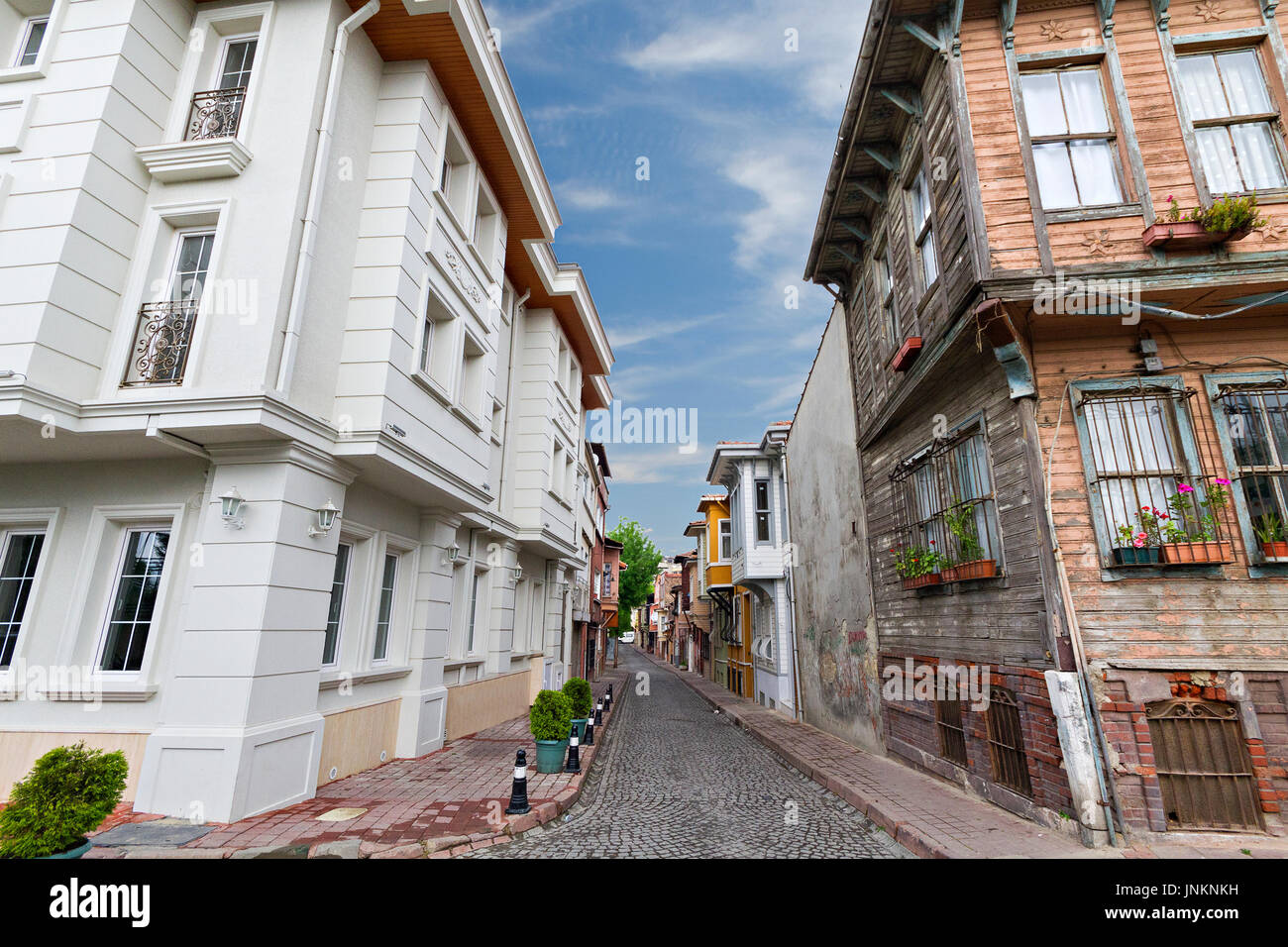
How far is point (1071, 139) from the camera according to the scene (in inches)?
271

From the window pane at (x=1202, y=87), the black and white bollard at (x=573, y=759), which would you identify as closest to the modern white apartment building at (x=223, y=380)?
the black and white bollard at (x=573, y=759)

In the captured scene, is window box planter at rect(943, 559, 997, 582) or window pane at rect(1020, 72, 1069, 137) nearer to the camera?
window box planter at rect(943, 559, 997, 582)

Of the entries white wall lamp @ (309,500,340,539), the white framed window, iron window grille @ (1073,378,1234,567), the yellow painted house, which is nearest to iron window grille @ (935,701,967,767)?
iron window grille @ (1073,378,1234,567)

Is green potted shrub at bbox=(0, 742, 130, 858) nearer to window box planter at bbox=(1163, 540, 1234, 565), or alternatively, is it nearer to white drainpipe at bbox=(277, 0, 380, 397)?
white drainpipe at bbox=(277, 0, 380, 397)

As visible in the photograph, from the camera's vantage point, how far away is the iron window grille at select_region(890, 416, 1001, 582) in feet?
23.1

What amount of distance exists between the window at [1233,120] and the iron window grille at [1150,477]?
8.31 feet

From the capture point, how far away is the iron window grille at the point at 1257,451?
18.7ft

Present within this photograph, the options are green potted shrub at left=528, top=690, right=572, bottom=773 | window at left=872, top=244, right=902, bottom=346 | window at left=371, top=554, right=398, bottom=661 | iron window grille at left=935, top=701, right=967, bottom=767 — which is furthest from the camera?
window at left=872, top=244, right=902, bottom=346

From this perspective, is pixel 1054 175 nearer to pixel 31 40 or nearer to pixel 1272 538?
pixel 1272 538

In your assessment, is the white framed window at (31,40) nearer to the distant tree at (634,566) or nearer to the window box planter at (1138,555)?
the window box planter at (1138,555)

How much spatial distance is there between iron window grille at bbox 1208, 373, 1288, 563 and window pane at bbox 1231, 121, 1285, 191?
7.32 ft

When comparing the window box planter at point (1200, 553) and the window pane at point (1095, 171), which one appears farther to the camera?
the window pane at point (1095, 171)

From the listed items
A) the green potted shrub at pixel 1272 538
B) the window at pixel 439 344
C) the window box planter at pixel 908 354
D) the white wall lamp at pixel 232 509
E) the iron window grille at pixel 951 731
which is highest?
the window at pixel 439 344
